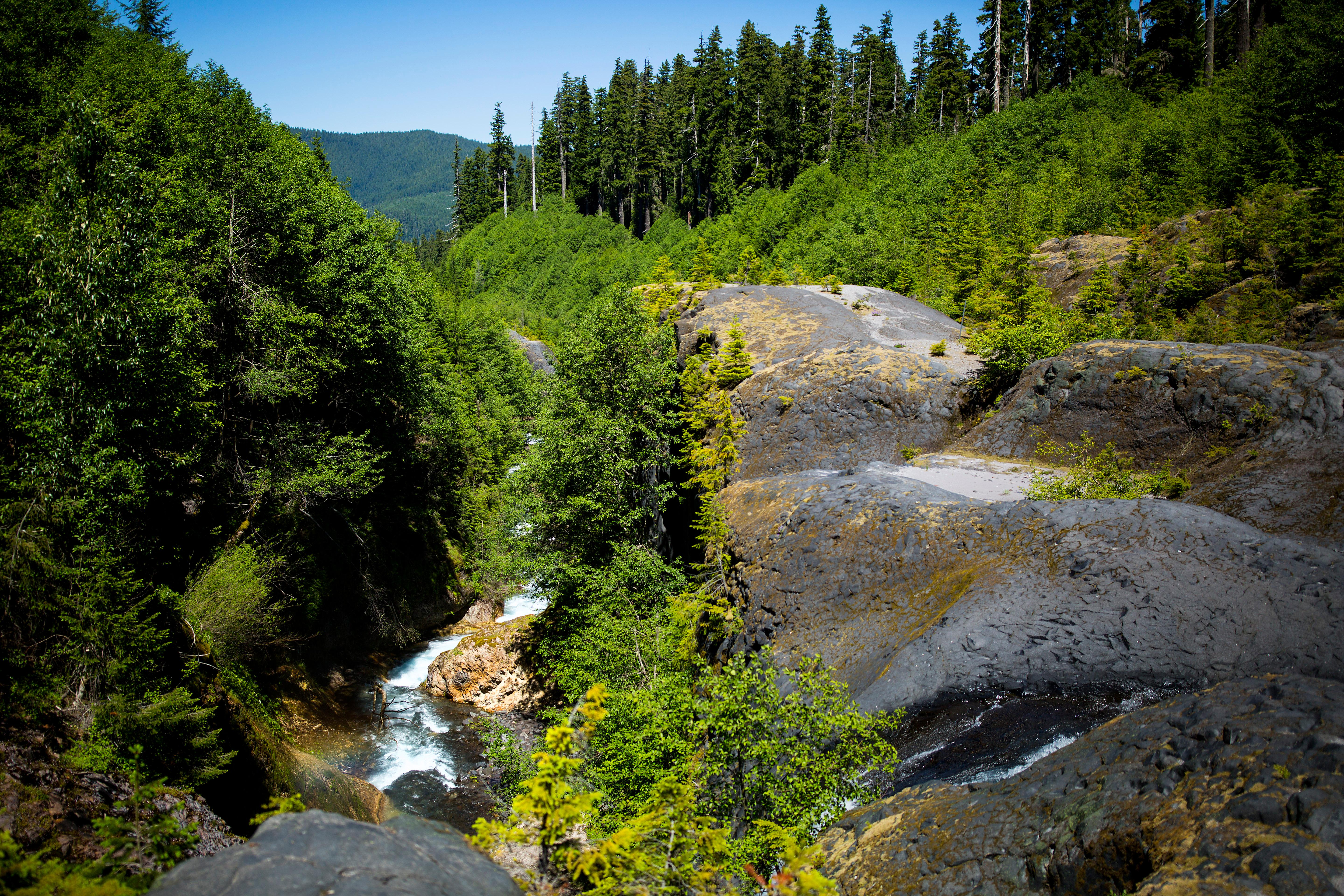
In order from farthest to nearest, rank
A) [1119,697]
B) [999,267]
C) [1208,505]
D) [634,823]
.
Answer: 1. [999,267]
2. [1208,505]
3. [1119,697]
4. [634,823]

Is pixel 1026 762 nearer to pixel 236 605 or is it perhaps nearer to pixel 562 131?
pixel 236 605

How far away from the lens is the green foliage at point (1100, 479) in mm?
12930

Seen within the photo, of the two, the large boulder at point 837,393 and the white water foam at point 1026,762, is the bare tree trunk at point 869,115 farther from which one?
the white water foam at point 1026,762

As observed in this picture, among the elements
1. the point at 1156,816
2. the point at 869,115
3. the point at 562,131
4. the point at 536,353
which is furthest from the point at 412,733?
the point at 562,131

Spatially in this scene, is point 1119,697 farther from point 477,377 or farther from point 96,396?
point 477,377

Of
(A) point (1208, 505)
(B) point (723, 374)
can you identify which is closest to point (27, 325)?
(B) point (723, 374)

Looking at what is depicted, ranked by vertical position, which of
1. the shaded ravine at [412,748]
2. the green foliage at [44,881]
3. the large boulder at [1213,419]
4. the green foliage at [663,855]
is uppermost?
the large boulder at [1213,419]

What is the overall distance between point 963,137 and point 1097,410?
39424 mm

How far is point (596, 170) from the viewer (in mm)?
74812

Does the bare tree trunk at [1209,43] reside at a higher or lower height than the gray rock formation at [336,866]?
higher

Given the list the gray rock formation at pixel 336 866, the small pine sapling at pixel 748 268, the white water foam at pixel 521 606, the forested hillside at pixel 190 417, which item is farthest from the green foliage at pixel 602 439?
the gray rock formation at pixel 336 866

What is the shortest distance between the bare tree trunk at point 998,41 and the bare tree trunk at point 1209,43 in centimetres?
1413

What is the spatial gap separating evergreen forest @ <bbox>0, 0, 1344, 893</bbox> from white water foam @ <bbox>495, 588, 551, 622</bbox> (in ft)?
2.79

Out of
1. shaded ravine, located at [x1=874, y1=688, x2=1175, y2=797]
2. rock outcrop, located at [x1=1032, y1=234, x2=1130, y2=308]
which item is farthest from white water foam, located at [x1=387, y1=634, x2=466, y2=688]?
rock outcrop, located at [x1=1032, y1=234, x2=1130, y2=308]
